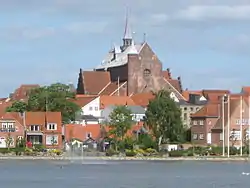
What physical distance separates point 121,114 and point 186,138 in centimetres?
1029

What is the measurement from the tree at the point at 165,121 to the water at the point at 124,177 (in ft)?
53.6

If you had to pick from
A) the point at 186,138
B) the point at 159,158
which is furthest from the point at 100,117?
the point at 159,158

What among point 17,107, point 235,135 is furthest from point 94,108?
point 235,135

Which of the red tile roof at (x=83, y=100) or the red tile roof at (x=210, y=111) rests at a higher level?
the red tile roof at (x=83, y=100)

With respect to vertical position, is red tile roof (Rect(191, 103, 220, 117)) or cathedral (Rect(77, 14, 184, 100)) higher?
cathedral (Rect(77, 14, 184, 100))

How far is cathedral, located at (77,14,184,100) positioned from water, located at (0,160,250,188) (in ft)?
163

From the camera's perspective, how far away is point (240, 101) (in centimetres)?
11344

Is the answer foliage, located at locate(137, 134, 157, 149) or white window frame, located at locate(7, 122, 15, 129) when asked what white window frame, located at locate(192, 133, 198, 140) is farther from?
white window frame, located at locate(7, 122, 15, 129)

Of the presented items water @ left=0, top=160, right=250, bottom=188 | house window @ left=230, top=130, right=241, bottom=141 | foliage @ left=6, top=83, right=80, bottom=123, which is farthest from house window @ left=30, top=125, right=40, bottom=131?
house window @ left=230, top=130, right=241, bottom=141

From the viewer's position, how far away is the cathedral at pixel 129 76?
142 m

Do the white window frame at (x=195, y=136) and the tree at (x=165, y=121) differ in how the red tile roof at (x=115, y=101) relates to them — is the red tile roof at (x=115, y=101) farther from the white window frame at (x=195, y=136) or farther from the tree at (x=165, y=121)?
the tree at (x=165, y=121)

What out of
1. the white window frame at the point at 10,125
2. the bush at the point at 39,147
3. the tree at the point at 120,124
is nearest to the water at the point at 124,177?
the bush at the point at 39,147

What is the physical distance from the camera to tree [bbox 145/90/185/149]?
10950 cm

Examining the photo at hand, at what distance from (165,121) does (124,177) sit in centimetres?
3865
